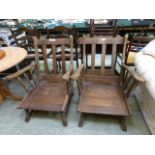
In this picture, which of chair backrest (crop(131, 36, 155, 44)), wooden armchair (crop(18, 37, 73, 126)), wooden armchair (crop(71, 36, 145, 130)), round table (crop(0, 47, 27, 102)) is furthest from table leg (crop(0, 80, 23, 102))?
chair backrest (crop(131, 36, 155, 44))

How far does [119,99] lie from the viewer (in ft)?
5.35

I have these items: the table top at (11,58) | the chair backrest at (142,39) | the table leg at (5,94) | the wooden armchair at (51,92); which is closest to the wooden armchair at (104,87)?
the wooden armchair at (51,92)

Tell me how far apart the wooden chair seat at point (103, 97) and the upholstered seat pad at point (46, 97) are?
0.87 feet

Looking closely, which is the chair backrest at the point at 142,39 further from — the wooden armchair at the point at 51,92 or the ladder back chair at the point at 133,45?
the wooden armchair at the point at 51,92

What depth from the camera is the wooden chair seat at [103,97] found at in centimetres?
151

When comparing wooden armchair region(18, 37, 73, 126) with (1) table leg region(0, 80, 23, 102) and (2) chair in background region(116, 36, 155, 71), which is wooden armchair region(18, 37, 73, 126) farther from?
(2) chair in background region(116, 36, 155, 71)

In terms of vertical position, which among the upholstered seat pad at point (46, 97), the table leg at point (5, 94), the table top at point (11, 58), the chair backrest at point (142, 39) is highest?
the chair backrest at point (142, 39)

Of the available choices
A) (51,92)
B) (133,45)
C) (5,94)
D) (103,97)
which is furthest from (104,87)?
(5,94)

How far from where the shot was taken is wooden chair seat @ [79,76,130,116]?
151 cm

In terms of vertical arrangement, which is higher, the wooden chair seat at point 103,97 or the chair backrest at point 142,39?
the chair backrest at point 142,39

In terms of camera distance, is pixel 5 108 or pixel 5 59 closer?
pixel 5 59
